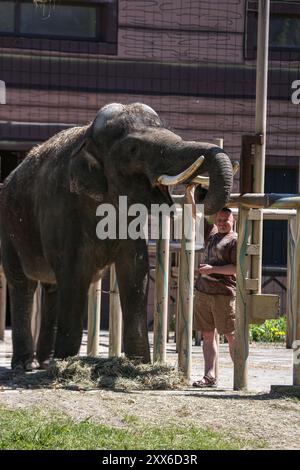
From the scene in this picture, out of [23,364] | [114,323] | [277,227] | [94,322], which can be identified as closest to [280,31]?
[277,227]

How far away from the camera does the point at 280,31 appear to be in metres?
18.5

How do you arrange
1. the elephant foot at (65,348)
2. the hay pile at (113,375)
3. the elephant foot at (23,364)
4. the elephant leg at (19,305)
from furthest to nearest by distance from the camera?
1. the elephant leg at (19,305)
2. the elephant foot at (23,364)
3. the elephant foot at (65,348)
4. the hay pile at (113,375)

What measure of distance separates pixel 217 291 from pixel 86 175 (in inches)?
57.6

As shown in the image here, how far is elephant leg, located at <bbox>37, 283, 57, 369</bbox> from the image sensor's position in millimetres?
11477

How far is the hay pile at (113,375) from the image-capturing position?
927cm

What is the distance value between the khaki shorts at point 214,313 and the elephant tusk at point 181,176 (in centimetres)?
138

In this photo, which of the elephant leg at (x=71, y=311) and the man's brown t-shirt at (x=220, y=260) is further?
the man's brown t-shirt at (x=220, y=260)

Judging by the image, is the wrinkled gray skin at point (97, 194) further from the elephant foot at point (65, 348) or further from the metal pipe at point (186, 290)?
the metal pipe at point (186, 290)

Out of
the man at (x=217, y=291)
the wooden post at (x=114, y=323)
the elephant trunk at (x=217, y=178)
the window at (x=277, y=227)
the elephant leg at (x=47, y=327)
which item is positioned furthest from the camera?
the window at (x=277, y=227)

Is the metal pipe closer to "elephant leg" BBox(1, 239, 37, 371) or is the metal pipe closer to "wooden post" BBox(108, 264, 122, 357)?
"wooden post" BBox(108, 264, 122, 357)

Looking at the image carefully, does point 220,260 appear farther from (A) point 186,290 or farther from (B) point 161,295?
(B) point 161,295

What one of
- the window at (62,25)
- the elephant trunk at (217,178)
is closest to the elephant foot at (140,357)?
the elephant trunk at (217,178)

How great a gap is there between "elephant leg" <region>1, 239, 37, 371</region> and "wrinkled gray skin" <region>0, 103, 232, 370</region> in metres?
0.16

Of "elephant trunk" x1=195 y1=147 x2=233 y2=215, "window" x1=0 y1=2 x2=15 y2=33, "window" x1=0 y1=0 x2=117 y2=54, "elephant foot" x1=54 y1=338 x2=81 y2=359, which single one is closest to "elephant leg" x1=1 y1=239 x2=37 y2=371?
"elephant foot" x1=54 y1=338 x2=81 y2=359
